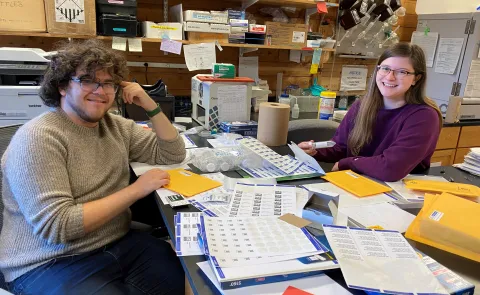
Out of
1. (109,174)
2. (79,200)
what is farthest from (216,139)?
(79,200)

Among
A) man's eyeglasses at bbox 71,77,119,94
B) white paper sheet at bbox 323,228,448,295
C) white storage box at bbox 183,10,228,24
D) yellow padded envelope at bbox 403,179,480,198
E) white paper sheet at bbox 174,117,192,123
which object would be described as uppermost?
white storage box at bbox 183,10,228,24

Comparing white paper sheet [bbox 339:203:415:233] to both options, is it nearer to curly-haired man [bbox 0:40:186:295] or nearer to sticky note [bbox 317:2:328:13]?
curly-haired man [bbox 0:40:186:295]

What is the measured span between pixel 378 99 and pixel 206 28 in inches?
→ 48.8

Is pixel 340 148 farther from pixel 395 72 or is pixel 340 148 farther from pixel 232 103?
pixel 232 103

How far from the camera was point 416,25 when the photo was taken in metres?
3.47

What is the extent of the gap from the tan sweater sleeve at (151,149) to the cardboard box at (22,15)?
1.02 metres

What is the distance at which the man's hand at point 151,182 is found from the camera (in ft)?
3.94

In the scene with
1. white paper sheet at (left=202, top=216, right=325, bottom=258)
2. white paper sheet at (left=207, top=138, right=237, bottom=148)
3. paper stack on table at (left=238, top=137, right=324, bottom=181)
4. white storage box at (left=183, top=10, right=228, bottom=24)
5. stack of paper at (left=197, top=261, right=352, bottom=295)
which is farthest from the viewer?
white storage box at (left=183, top=10, right=228, bottom=24)

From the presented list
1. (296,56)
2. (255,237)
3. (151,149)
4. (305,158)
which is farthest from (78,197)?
(296,56)

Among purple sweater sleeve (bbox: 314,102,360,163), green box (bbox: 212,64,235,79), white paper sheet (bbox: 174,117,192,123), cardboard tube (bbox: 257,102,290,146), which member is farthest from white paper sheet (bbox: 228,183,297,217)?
white paper sheet (bbox: 174,117,192,123)

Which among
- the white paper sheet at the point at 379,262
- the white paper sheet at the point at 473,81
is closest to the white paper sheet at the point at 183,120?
the white paper sheet at the point at 379,262

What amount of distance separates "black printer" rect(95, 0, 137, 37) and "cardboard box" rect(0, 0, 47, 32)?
31 cm

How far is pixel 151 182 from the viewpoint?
1.23 metres

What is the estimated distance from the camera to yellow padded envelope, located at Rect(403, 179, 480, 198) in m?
1.29
